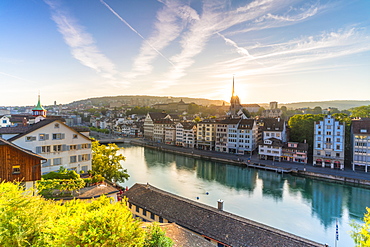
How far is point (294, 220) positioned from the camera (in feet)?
63.5

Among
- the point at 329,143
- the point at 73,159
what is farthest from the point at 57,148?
the point at 329,143

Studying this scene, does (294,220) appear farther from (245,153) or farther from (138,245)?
(245,153)

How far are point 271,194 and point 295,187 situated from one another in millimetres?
4394

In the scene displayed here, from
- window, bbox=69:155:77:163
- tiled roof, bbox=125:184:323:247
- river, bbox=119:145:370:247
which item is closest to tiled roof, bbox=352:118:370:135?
river, bbox=119:145:370:247

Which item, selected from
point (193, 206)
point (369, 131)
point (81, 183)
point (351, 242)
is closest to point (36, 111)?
point (81, 183)

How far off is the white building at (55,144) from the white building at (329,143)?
33.7 m

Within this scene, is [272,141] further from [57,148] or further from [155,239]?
[155,239]

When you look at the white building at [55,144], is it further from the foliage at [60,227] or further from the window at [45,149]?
the foliage at [60,227]

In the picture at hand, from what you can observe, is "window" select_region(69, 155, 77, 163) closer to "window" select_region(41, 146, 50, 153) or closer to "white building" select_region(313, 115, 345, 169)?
"window" select_region(41, 146, 50, 153)

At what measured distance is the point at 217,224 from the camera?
1256 cm

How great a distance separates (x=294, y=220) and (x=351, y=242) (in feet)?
13.2

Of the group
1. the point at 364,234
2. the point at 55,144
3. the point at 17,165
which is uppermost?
the point at 55,144

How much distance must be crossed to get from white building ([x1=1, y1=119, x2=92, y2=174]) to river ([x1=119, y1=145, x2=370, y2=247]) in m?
10.1

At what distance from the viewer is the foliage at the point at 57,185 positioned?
12.3 m
